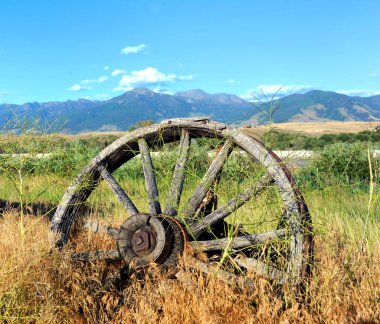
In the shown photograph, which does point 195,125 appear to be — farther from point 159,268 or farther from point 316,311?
point 316,311

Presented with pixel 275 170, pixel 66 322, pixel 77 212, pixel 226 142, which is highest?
pixel 226 142

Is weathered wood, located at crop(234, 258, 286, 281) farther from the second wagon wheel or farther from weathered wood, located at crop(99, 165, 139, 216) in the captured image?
weathered wood, located at crop(99, 165, 139, 216)

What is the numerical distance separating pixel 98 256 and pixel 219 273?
1201 mm

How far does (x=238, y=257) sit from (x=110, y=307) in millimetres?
1109

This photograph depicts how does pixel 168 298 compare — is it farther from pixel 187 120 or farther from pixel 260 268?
pixel 187 120

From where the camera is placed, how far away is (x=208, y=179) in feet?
12.6

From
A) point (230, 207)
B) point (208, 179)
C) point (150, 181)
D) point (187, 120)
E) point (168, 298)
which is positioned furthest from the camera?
point (150, 181)

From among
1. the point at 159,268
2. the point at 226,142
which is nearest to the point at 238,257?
the point at 159,268

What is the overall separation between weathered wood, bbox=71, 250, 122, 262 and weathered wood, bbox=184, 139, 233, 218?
2.57ft

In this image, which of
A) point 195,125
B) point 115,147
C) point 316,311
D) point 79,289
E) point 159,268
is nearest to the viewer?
point 316,311

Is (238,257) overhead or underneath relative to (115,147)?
underneath

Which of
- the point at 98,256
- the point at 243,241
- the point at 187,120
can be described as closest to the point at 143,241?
the point at 98,256

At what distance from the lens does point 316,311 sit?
312 centimetres

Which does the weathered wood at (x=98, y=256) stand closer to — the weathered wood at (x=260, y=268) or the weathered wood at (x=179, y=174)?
the weathered wood at (x=179, y=174)
